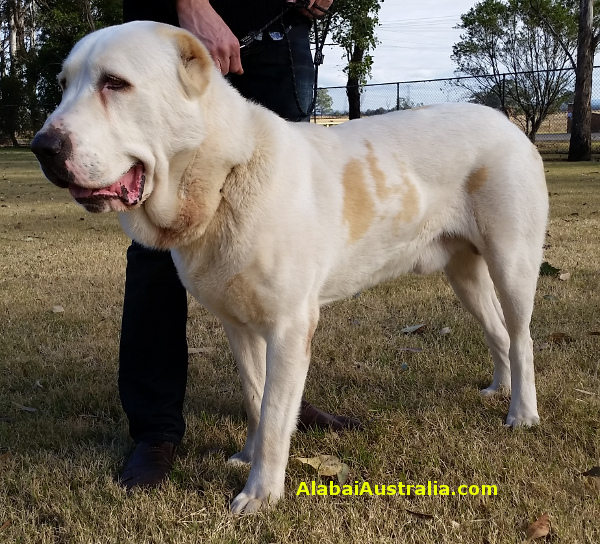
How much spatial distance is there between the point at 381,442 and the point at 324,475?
0.32 meters

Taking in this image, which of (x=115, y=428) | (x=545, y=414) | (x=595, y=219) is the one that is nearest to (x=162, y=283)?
(x=115, y=428)

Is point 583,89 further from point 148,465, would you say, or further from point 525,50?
point 148,465

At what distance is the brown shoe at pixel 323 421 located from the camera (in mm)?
2811

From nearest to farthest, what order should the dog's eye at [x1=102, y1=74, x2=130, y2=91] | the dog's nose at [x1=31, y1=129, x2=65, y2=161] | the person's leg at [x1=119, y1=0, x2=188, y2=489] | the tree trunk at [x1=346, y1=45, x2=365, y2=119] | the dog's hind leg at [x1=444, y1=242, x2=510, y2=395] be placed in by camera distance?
1. the dog's nose at [x1=31, y1=129, x2=65, y2=161]
2. the dog's eye at [x1=102, y1=74, x2=130, y2=91]
3. the person's leg at [x1=119, y1=0, x2=188, y2=489]
4. the dog's hind leg at [x1=444, y1=242, x2=510, y2=395]
5. the tree trunk at [x1=346, y1=45, x2=365, y2=119]

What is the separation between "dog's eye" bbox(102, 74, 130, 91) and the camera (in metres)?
1.96

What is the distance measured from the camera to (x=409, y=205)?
2.70 meters

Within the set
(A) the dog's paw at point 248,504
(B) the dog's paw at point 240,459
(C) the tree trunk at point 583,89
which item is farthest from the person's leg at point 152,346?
(C) the tree trunk at point 583,89

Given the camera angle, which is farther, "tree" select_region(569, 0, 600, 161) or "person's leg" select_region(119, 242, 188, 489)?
"tree" select_region(569, 0, 600, 161)

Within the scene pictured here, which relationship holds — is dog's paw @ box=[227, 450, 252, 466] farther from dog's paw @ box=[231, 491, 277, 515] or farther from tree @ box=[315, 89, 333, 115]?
tree @ box=[315, 89, 333, 115]

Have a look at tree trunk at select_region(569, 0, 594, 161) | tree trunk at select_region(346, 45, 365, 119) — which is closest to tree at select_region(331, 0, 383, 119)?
tree trunk at select_region(346, 45, 365, 119)

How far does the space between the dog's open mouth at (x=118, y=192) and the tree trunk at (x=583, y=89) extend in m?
18.9

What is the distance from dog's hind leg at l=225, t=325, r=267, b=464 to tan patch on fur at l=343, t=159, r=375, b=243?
56 cm

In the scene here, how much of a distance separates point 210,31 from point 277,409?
1365 millimetres

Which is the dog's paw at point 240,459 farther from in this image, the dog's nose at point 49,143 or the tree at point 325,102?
the tree at point 325,102
